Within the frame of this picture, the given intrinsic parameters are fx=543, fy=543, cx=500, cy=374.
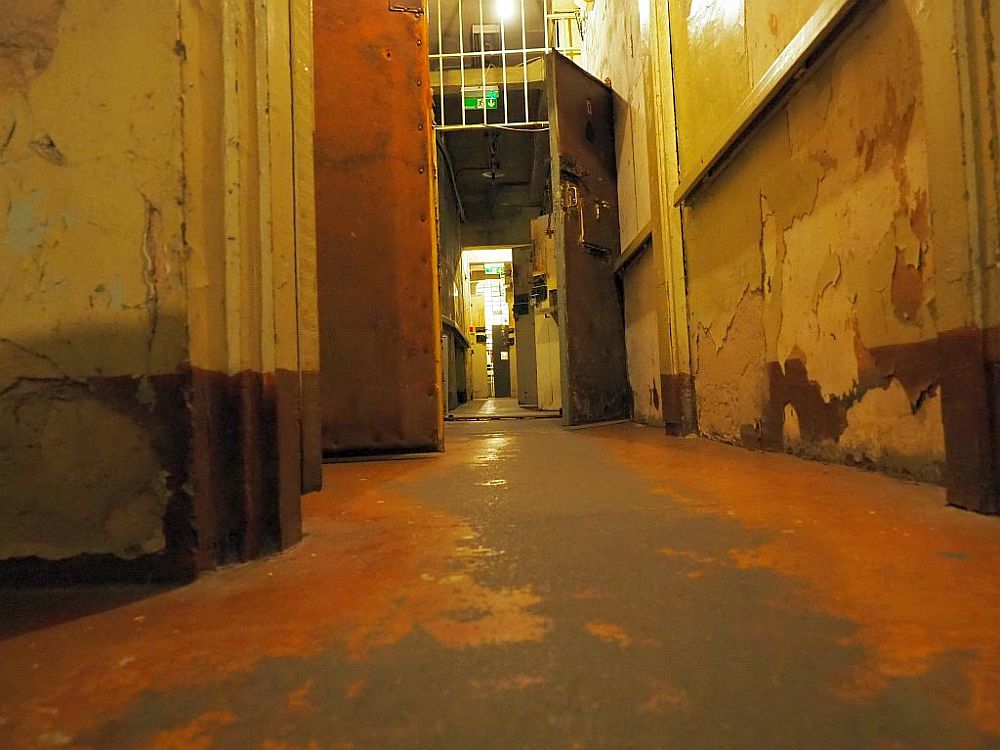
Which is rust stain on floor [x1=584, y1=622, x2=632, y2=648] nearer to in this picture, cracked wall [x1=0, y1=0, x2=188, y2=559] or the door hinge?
cracked wall [x1=0, y1=0, x2=188, y2=559]

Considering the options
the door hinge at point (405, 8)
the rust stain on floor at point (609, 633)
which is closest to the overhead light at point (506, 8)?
the door hinge at point (405, 8)

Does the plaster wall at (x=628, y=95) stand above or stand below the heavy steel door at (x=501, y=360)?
above

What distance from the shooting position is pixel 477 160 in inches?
375

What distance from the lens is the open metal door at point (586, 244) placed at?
455 cm

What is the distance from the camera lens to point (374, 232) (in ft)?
9.76

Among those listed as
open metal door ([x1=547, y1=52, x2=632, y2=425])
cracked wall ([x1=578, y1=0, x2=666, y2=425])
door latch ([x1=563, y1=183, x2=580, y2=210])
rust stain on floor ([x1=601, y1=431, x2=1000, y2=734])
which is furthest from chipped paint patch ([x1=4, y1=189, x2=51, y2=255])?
door latch ([x1=563, y1=183, x2=580, y2=210])

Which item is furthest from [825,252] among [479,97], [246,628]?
[479,97]

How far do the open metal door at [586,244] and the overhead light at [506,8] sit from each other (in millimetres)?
3470

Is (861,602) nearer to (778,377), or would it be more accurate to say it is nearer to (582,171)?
(778,377)

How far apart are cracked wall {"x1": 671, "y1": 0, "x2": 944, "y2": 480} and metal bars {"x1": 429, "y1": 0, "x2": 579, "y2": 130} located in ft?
15.9

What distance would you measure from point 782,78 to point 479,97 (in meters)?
6.15

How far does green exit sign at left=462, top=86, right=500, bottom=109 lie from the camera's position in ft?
24.1

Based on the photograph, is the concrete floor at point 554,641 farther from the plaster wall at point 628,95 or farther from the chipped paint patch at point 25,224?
the plaster wall at point 628,95

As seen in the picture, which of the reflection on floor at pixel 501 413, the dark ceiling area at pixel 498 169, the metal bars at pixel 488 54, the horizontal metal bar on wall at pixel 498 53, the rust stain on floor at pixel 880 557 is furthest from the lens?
the dark ceiling area at pixel 498 169
